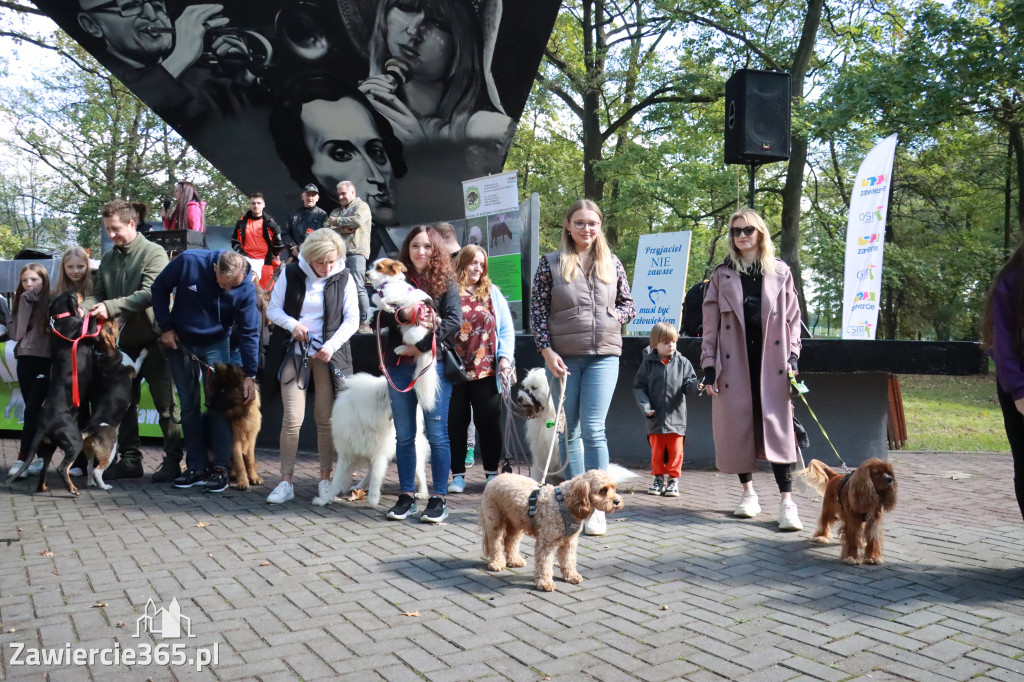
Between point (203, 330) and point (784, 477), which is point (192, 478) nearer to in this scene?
point (203, 330)

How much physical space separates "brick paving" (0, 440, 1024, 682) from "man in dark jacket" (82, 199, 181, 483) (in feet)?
3.25

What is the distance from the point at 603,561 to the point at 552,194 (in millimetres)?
26720

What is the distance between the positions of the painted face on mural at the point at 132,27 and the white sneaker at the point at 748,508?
14091 mm

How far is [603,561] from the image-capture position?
4711mm

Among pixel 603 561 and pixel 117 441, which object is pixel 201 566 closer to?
pixel 603 561

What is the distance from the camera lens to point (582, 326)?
17.4 ft

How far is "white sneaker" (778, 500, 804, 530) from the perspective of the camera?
543 cm

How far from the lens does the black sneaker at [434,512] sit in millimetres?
5531

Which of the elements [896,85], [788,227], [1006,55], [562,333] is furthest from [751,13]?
[562,333]

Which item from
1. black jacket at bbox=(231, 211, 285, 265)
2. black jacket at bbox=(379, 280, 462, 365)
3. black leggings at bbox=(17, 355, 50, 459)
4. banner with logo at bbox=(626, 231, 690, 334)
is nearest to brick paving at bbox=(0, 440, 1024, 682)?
black leggings at bbox=(17, 355, 50, 459)

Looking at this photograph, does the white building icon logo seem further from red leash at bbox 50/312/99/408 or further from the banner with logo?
the banner with logo

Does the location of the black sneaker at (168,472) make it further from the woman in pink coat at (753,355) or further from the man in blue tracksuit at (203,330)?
the woman in pink coat at (753,355)

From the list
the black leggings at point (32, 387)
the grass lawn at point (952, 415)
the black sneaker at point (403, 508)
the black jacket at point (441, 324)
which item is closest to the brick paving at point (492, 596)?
the black sneaker at point (403, 508)

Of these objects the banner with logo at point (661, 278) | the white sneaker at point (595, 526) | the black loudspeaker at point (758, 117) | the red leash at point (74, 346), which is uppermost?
the black loudspeaker at point (758, 117)
